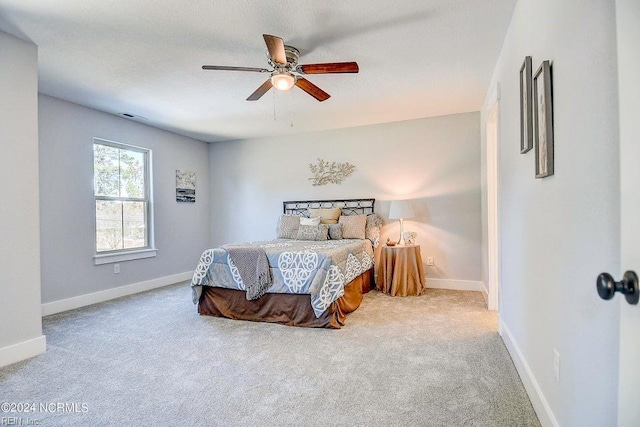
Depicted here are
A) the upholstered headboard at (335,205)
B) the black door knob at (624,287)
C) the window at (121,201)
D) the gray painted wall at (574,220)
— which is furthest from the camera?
the upholstered headboard at (335,205)

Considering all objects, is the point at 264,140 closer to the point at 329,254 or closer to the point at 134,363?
the point at 329,254

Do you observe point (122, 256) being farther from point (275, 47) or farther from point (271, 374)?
point (275, 47)

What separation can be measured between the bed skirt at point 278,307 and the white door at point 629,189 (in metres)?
2.63

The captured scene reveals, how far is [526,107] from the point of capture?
194 centimetres

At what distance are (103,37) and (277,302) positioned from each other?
274 centimetres

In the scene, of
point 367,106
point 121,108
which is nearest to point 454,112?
point 367,106

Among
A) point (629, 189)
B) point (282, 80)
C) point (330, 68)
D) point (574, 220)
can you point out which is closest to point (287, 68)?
point (282, 80)

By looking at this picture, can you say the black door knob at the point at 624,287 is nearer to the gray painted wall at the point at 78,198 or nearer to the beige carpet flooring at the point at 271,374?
the beige carpet flooring at the point at 271,374

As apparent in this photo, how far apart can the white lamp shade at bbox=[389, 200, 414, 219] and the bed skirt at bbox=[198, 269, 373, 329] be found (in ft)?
4.08

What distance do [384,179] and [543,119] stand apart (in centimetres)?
358

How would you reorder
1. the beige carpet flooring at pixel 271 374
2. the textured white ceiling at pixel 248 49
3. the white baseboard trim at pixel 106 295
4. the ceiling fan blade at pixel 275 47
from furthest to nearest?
the white baseboard trim at pixel 106 295, the textured white ceiling at pixel 248 49, the ceiling fan blade at pixel 275 47, the beige carpet flooring at pixel 271 374

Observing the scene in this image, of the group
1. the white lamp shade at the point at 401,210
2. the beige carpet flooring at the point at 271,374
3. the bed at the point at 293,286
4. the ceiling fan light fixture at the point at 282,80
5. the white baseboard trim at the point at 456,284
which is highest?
the ceiling fan light fixture at the point at 282,80

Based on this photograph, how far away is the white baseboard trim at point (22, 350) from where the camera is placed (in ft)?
8.29

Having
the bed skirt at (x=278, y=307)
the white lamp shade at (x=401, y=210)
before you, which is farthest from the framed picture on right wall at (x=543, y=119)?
the white lamp shade at (x=401, y=210)
